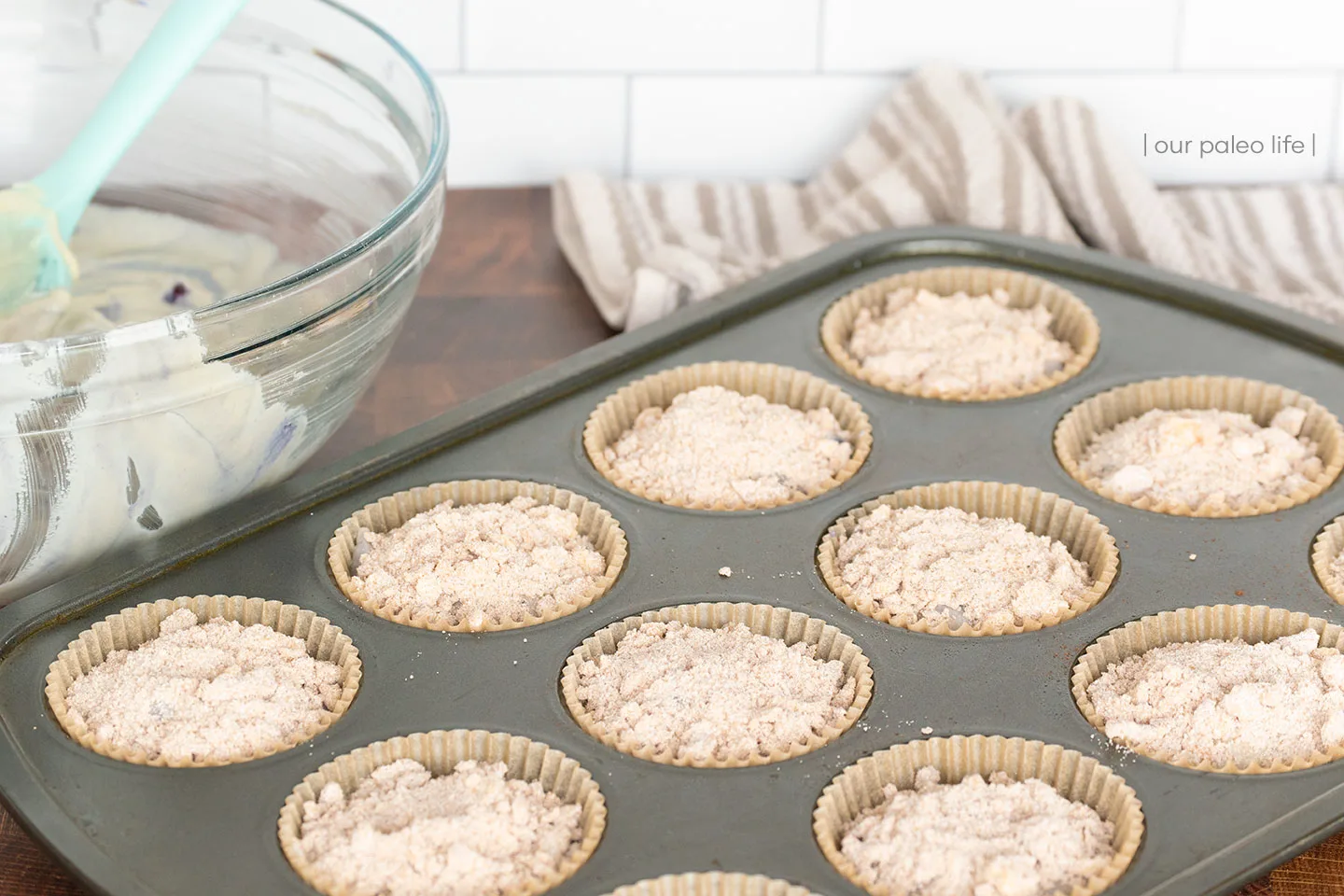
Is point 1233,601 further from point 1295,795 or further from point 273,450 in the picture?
point 273,450

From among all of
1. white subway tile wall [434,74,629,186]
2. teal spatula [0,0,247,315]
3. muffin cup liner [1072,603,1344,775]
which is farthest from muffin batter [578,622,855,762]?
white subway tile wall [434,74,629,186]

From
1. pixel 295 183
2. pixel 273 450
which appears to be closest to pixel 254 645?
pixel 273 450

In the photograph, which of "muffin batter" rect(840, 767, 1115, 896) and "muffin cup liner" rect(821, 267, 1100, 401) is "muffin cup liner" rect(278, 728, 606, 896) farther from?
"muffin cup liner" rect(821, 267, 1100, 401)

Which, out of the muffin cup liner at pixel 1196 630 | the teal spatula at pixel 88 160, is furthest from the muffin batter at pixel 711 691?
the teal spatula at pixel 88 160

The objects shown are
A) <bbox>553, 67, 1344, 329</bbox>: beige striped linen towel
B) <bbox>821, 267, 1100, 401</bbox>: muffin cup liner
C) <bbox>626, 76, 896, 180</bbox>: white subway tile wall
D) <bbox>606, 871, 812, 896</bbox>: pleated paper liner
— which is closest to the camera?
<bbox>606, 871, 812, 896</bbox>: pleated paper liner

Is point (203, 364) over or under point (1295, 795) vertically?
over

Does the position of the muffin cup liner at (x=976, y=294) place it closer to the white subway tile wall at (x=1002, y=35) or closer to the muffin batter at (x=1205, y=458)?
the muffin batter at (x=1205, y=458)
